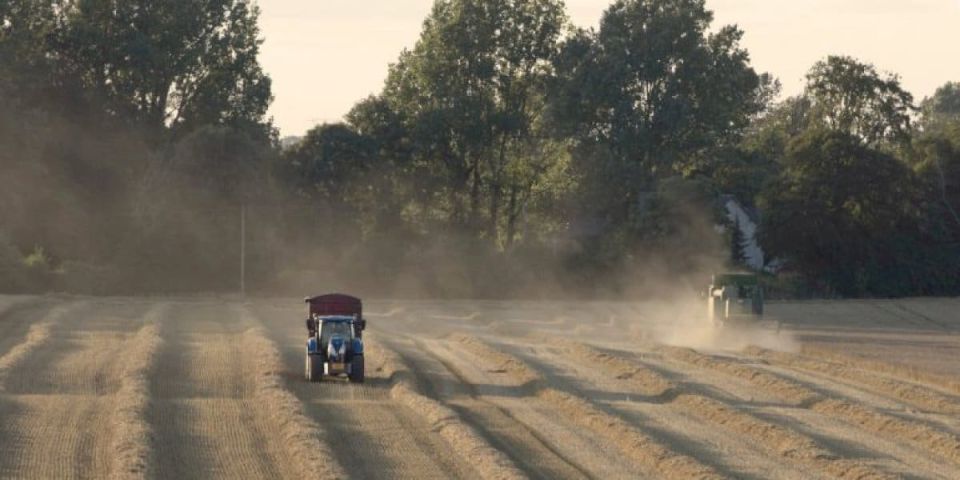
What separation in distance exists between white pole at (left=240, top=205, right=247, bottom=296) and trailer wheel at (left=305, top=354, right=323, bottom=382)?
161 ft

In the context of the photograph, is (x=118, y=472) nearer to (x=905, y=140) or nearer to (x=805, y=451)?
(x=805, y=451)

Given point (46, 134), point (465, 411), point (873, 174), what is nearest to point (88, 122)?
point (46, 134)

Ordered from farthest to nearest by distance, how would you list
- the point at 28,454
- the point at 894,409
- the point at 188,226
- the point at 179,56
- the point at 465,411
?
the point at 179,56, the point at 188,226, the point at 894,409, the point at 465,411, the point at 28,454

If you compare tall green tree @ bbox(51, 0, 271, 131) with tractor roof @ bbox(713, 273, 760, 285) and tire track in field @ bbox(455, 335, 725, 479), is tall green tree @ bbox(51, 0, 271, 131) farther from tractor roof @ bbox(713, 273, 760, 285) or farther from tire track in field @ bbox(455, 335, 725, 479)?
tire track in field @ bbox(455, 335, 725, 479)

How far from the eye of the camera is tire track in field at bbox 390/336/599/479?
29.4m

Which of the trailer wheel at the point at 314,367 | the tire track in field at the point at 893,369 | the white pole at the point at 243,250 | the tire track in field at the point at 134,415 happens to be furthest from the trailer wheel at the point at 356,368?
the white pole at the point at 243,250

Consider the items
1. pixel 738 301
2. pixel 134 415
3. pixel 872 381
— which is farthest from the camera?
pixel 738 301

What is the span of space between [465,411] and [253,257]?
190ft

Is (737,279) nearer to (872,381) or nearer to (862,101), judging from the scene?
(872,381)

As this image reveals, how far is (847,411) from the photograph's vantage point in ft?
126

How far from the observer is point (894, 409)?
4022 centimetres

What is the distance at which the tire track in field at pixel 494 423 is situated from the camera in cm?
2944

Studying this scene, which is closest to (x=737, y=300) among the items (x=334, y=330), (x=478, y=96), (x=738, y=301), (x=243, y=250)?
(x=738, y=301)

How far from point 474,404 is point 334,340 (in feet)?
16.9
